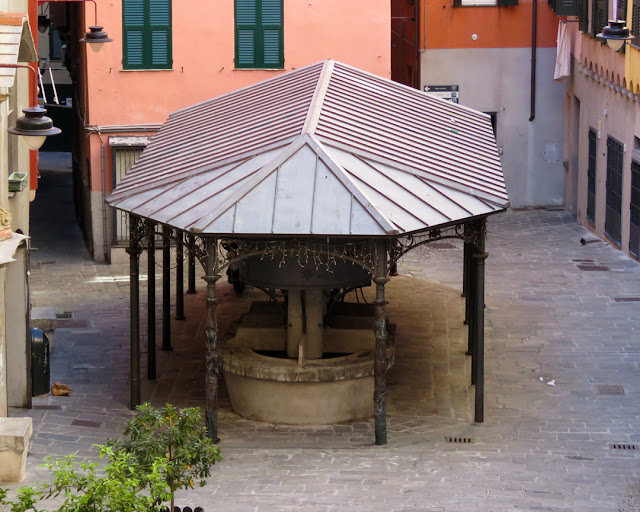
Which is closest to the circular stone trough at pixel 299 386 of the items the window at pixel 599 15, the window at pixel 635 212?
the window at pixel 635 212

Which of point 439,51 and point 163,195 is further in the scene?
point 439,51

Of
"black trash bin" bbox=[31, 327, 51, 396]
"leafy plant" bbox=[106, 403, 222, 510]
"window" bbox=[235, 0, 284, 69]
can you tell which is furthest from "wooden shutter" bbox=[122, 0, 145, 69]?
"leafy plant" bbox=[106, 403, 222, 510]

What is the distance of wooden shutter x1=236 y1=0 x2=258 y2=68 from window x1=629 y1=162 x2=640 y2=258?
7428mm

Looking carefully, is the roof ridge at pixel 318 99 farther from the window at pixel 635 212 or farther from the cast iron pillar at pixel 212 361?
the window at pixel 635 212

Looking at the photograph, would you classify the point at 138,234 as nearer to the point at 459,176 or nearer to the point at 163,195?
the point at 163,195

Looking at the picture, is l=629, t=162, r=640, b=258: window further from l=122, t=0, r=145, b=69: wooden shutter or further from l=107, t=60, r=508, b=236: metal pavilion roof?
l=122, t=0, r=145, b=69: wooden shutter

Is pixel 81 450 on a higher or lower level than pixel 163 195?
lower

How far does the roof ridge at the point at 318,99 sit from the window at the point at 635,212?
7.61 m

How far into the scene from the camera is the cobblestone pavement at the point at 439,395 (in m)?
14.5

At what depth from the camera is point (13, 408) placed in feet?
57.3

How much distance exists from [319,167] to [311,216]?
35.9 inches

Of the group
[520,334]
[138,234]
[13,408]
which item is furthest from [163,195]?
[520,334]

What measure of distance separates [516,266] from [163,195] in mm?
10804

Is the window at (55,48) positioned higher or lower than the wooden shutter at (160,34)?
lower
